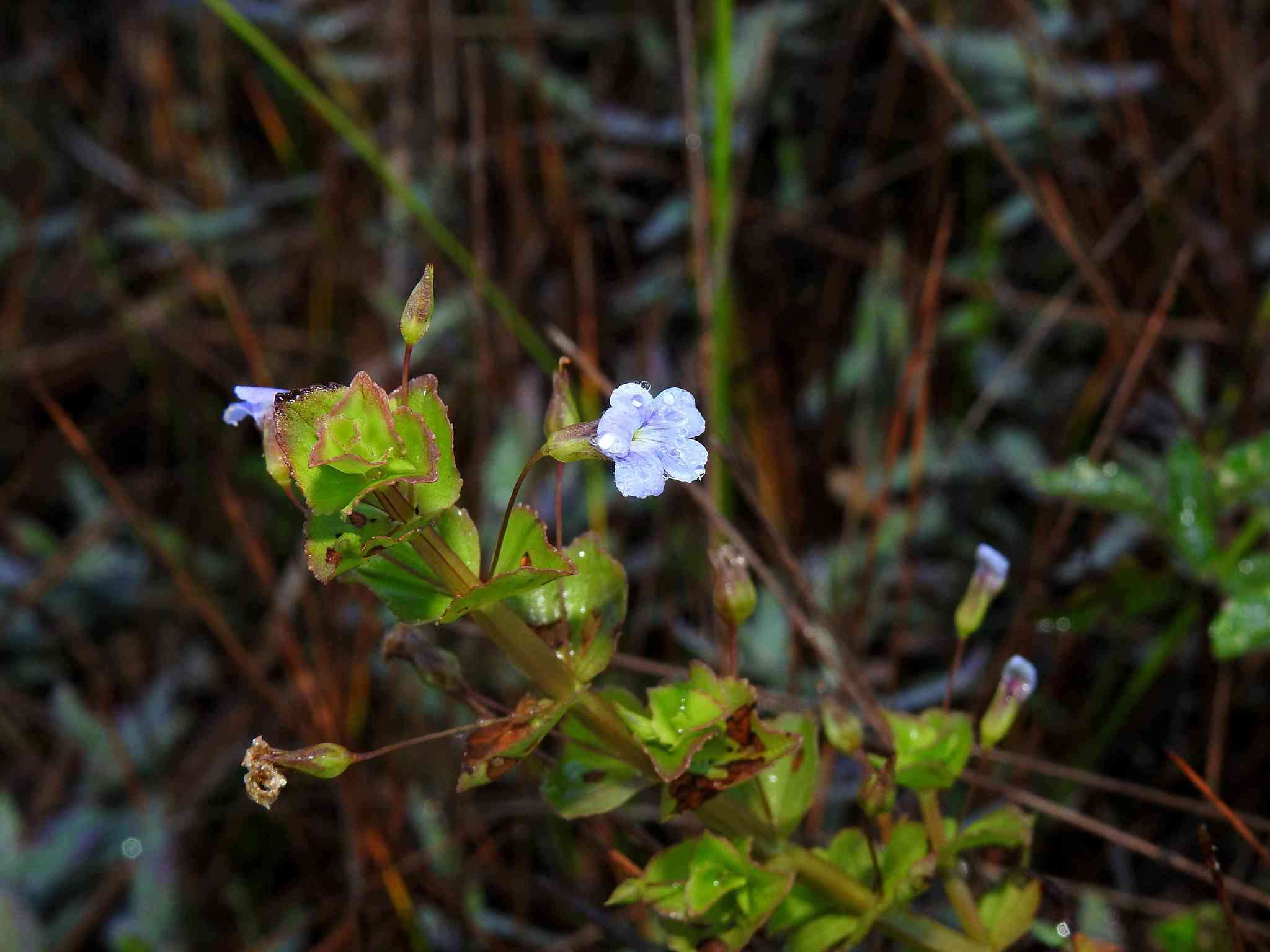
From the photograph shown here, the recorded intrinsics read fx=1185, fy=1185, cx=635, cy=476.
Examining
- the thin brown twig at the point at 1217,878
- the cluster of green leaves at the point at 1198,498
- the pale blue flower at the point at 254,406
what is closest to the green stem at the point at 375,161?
the pale blue flower at the point at 254,406

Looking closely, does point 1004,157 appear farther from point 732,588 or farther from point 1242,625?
point 732,588

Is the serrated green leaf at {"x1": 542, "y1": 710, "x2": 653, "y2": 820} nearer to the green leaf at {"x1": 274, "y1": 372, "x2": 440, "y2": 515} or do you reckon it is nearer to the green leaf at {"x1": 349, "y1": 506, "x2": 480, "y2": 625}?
the green leaf at {"x1": 349, "y1": 506, "x2": 480, "y2": 625}

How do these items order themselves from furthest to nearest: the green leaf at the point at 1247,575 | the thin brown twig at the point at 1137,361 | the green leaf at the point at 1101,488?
the thin brown twig at the point at 1137,361 < the green leaf at the point at 1101,488 < the green leaf at the point at 1247,575

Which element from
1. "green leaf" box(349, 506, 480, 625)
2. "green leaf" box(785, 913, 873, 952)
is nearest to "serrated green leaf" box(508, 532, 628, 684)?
"green leaf" box(349, 506, 480, 625)

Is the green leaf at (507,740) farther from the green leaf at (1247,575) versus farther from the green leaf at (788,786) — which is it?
the green leaf at (1247,575)

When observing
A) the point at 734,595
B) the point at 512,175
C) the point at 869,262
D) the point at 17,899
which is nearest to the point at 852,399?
the point at 869,262

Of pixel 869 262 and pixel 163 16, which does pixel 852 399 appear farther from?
pixel 163 16

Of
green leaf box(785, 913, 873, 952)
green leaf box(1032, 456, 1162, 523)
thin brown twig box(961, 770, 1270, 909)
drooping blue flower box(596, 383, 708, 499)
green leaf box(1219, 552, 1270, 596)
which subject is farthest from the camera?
green leaf box(1032, 456, 1162, 523)
